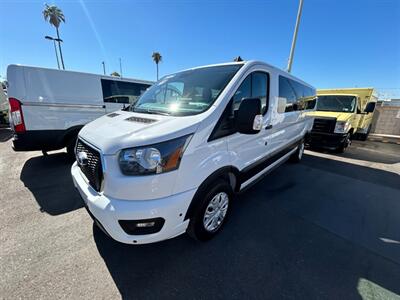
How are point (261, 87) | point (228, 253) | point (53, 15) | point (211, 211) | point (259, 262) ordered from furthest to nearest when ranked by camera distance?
point (53, 15)
point (261, 87)
point (211, 211)
point (228, 253)
point (259, 262)

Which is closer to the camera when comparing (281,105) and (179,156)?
(179,156)

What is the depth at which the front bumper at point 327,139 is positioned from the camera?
249 inches

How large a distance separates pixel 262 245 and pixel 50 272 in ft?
7.45

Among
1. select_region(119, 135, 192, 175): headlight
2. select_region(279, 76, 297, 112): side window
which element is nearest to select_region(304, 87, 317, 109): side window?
select_region(279, 76, 297, 112): side window

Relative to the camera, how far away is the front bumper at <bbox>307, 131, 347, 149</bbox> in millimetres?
6321

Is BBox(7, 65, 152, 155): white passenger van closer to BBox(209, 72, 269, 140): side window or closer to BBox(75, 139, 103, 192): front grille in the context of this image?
BBox(75, 139, 103, 192): front grille

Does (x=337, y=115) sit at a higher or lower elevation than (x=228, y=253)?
higher

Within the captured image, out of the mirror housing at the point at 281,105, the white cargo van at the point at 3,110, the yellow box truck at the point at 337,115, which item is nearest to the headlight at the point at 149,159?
the mirror housing at the point at 281,105

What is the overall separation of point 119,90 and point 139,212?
16.0 ft

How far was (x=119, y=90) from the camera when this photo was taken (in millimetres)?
5418

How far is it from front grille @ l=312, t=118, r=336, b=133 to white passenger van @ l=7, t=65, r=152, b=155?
708 cm

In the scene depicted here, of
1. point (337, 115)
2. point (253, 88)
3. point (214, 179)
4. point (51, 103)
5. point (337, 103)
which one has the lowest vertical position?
point (214, 179)

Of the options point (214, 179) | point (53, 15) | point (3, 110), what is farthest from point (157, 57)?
point (214, 179)

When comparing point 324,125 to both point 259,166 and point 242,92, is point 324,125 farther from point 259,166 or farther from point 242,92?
point 242,92
